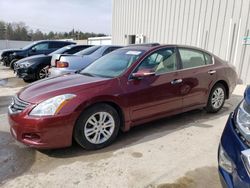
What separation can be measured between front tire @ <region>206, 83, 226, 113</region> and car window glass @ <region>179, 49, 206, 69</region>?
62cm

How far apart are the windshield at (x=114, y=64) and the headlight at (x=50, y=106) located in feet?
2.89

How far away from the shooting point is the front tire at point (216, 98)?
4618 millimetres

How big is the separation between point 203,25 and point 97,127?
7.54 meters

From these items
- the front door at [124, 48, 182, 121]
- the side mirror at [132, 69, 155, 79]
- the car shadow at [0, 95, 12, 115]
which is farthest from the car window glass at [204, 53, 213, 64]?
the car shadow at [0, 95, 12, 115]

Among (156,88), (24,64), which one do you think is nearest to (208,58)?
(156,88)

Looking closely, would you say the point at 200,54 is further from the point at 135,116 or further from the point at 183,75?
the point at 135,116

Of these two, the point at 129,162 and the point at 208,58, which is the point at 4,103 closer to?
the point at 129,162

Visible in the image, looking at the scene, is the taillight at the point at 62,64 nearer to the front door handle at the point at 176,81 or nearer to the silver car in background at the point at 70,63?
the silver car in background at the point at 70,63

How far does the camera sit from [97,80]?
3.29 metres

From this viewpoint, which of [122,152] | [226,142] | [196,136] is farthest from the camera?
[196,136]

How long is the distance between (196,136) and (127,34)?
1193 centimetres

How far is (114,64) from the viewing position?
382 cm

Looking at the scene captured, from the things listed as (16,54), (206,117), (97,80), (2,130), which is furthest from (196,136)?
(16,54)

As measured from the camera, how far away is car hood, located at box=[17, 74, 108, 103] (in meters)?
2.94
